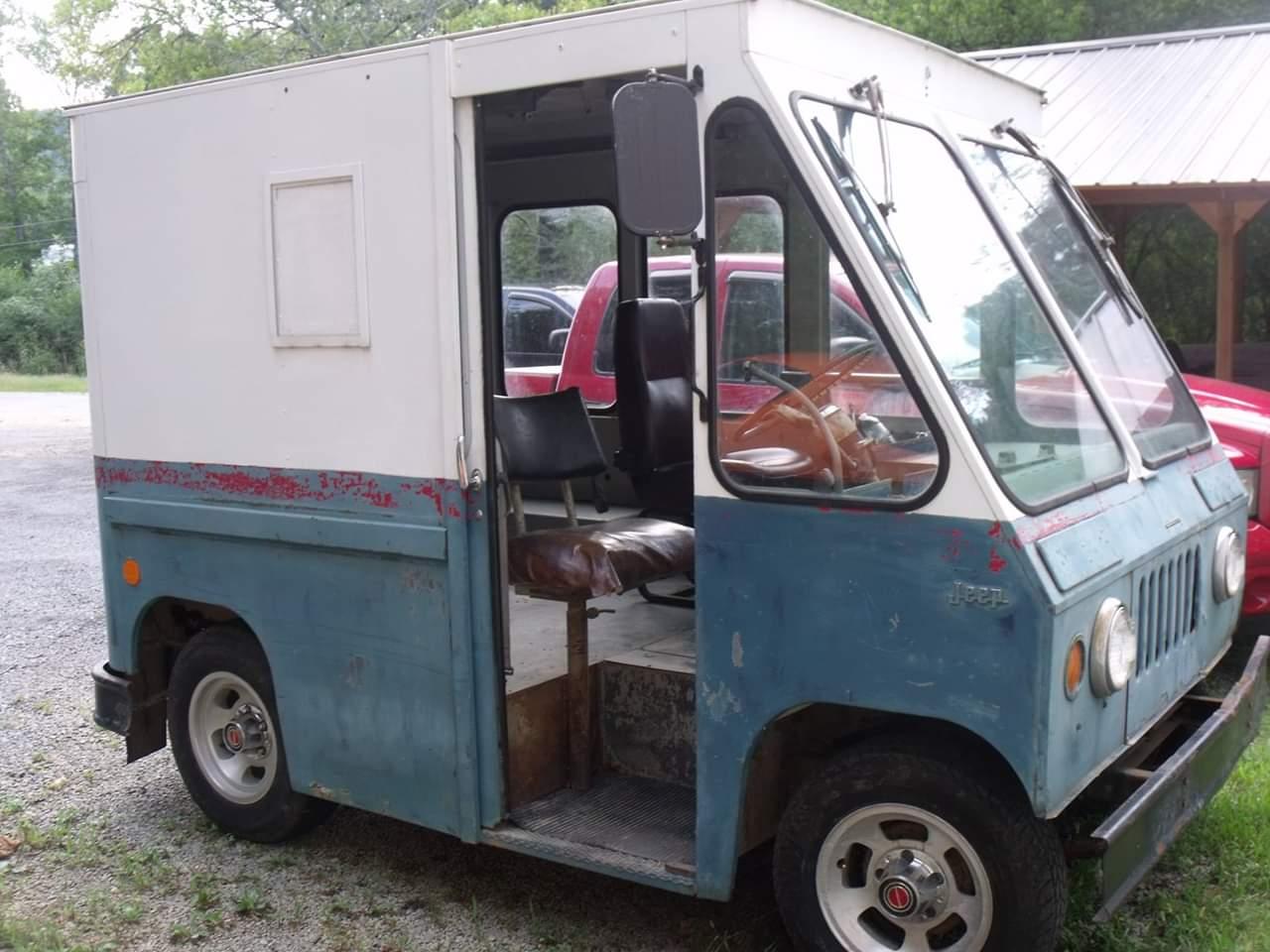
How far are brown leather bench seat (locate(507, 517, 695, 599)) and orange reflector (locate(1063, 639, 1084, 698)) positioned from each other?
4.87 feet

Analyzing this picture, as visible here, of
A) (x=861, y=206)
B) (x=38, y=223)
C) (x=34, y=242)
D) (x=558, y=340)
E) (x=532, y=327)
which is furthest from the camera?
(x=38, y=223)

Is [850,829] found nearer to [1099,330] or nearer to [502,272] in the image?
[1099,330]

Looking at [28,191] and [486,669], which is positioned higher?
[28,191]

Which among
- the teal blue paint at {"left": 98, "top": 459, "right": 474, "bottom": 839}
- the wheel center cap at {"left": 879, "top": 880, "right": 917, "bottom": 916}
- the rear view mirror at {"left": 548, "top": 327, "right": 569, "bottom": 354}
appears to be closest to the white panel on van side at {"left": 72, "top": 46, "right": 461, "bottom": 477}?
the teal blue paint at {"left": 98, "top": 459, "right": 474, "bottom": 839}

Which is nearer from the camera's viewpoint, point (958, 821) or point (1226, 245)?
point (958, 821)

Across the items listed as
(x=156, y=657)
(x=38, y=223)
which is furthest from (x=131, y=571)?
(x=38, y=223)

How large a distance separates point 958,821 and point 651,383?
187 centimetres

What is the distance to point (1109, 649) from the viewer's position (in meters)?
3.27

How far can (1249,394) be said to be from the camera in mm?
6977

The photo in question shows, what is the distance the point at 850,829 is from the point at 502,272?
3676mm

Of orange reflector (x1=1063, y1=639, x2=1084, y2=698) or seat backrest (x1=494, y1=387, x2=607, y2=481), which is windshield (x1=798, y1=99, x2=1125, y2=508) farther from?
seat backrest (x1=494, y1=387, x2=607, y2=481)

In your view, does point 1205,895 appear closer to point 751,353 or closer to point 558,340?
point 751,353

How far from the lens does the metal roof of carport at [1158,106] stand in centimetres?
1008

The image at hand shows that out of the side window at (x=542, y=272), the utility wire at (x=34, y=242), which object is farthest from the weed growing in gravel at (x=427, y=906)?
the utility wire at (x=34, y=242)
